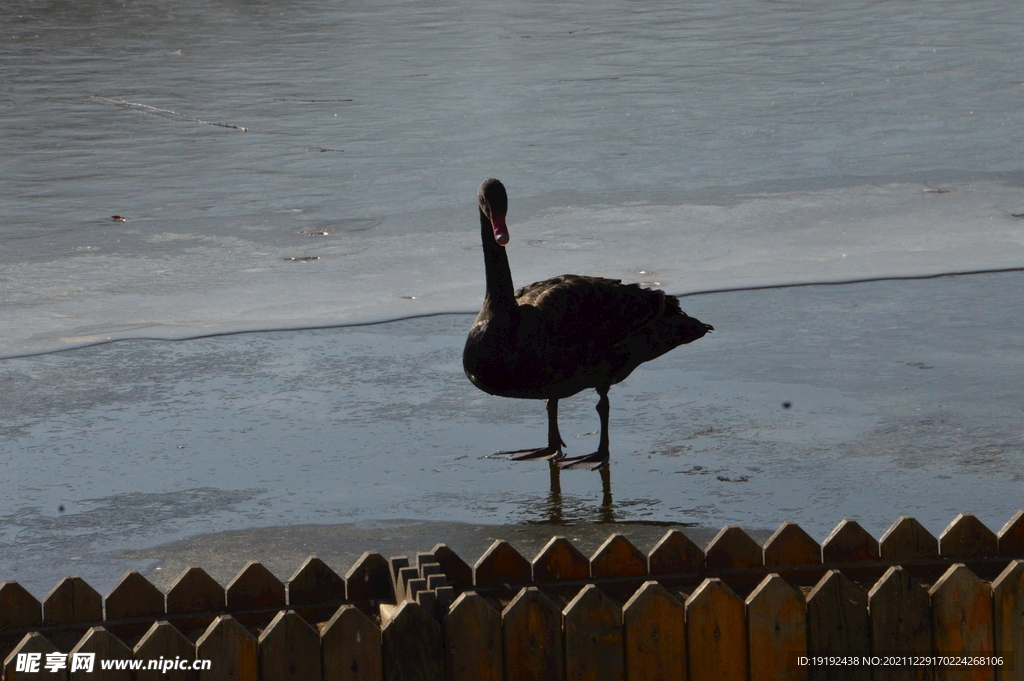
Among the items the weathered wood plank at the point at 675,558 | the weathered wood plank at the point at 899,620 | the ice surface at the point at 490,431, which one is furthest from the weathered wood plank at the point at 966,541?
the ice surface at the point at 490,431

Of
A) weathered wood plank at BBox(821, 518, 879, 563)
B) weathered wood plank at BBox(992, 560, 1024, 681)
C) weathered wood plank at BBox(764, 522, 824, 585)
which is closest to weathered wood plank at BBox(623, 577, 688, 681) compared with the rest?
weathered wood plank at BBox(764, 522, 824, 585)

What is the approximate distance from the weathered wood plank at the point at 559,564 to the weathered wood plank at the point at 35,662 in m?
1.24

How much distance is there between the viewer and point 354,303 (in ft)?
26.5

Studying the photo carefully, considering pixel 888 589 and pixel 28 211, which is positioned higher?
pixel 28 211

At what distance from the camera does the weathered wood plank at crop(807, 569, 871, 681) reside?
10.8 feet

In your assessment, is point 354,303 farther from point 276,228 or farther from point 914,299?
point 914,299

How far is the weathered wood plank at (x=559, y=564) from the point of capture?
12.0 feet

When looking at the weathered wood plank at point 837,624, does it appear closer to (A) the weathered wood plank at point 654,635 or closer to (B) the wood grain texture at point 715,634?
(B) the wood grain texture at point 715,634

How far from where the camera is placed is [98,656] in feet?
10.2

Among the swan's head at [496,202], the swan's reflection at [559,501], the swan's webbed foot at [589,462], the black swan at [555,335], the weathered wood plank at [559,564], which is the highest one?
the swan's head at [496,202]

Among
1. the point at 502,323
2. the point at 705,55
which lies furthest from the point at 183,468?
the point at 705,55

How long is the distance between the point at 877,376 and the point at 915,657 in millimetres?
3295

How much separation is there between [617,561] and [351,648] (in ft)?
2.78

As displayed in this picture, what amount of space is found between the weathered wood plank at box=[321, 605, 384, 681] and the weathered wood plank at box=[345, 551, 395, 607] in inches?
18.1
